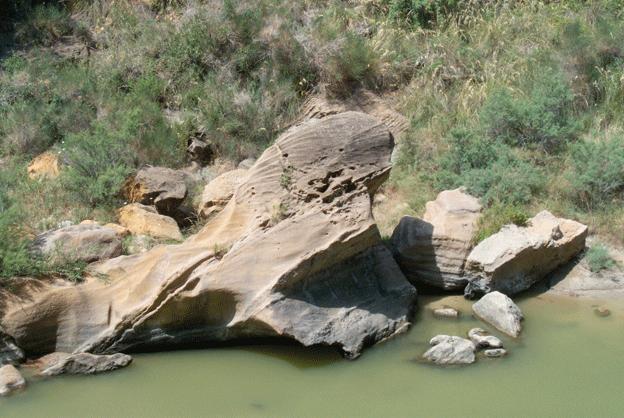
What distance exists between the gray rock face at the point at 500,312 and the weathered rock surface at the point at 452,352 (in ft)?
1.94

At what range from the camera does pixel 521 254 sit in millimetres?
8055

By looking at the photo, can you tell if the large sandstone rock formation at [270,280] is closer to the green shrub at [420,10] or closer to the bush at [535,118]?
the bush at [535,118]

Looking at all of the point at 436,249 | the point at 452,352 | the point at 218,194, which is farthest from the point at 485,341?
the point at 218,194

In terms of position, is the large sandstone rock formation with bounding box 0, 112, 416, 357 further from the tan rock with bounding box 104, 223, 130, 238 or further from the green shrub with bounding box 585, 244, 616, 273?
the green shrub with bounding box 585, 244, 616, 273

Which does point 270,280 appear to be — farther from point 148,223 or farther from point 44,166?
point 44,166

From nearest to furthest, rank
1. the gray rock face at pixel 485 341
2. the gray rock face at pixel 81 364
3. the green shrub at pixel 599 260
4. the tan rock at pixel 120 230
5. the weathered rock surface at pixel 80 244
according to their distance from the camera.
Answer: the gray rock face at pixel 81 364 < the gray rock face at pixel 485 341 < the weathered rock surface at pixel 80 244 < the green shrub at pixel 599 260 < the tan rock at pixel 120 230

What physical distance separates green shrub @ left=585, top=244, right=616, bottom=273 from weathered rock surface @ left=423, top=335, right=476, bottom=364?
2.31 m

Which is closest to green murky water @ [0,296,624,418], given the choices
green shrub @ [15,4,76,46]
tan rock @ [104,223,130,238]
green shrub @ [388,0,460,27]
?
tan rock @ [104,223,130,238]

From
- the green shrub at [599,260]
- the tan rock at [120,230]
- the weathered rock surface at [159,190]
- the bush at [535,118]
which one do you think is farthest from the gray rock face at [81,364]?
the bush at [535,118]

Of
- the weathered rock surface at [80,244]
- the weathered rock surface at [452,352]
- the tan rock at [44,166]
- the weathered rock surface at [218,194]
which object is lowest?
the weathered rock surface at [452,352]

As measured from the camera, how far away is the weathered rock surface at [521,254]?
7.98m

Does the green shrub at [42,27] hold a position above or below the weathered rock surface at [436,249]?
Answer: above

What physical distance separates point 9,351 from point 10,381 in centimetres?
54

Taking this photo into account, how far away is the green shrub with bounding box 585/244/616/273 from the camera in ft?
27.7
